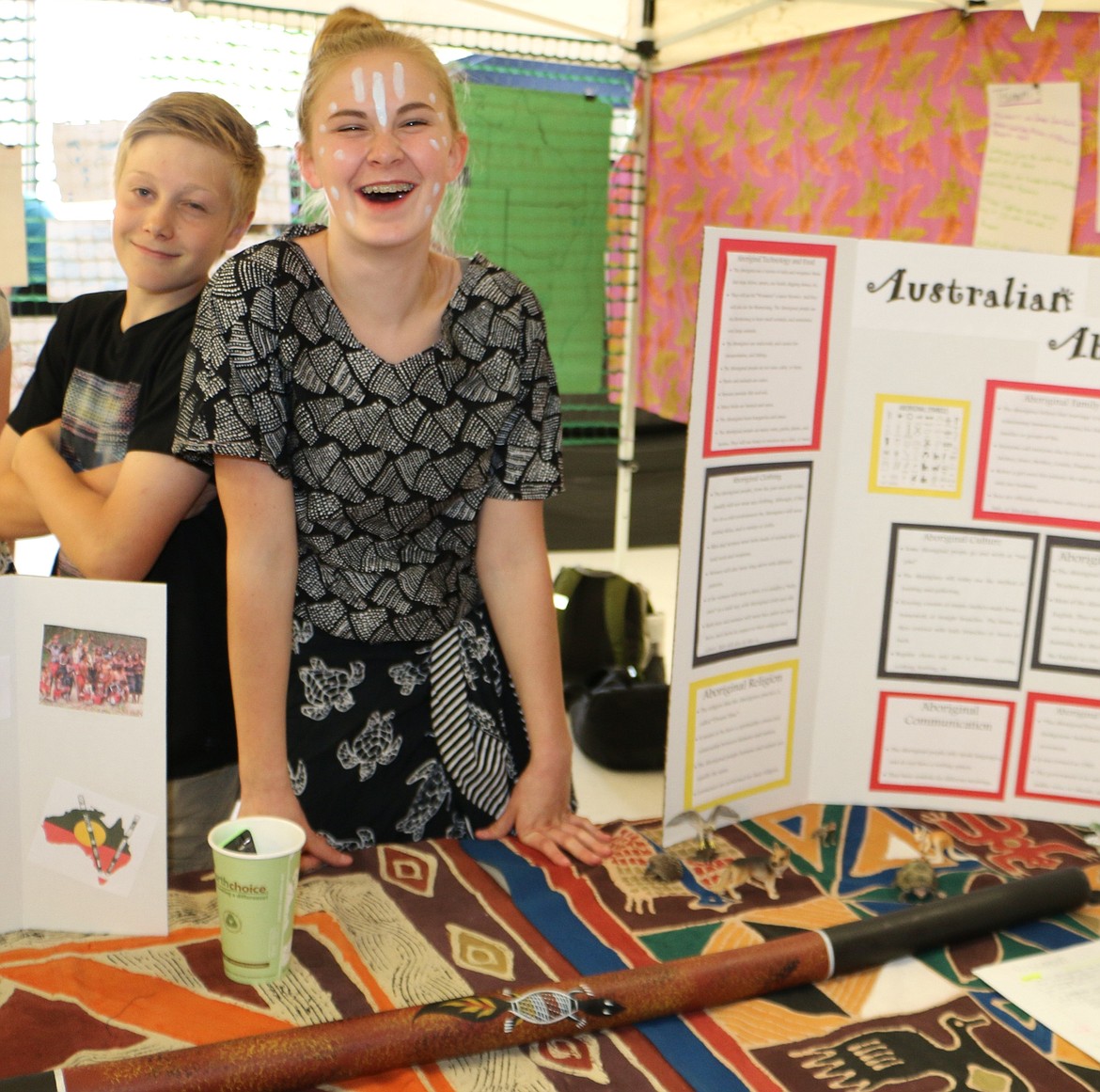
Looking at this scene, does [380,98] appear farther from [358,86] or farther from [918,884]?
[918,884]

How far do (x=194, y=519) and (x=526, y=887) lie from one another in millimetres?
556

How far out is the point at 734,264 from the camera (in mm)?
1167

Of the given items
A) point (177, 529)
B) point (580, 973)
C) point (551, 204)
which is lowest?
point (580, 973)

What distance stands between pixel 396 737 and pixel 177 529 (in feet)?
1.11

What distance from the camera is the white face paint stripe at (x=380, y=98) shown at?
1.15 meters

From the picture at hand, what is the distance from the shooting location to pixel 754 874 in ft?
3.75

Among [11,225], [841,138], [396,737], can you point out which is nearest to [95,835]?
[396,737]

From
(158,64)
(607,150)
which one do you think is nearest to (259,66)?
(158,64)

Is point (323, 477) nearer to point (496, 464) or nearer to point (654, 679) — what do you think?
point (496, 464)

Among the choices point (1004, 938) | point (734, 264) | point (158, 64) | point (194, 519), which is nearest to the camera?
point (1004, 938)

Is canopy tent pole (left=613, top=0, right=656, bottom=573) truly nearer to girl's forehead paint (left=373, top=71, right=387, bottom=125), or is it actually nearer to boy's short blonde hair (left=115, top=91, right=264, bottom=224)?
boy's short blonde hair (left=115, top=91, right=264, bottom=224)

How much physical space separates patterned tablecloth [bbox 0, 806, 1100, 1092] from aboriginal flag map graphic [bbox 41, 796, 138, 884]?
6cm

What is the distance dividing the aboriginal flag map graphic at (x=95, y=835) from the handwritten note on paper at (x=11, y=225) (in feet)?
4.99

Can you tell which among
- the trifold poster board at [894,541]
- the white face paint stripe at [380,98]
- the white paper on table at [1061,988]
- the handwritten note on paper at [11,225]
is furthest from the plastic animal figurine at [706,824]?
the handwritten note on paper at [11,225]
